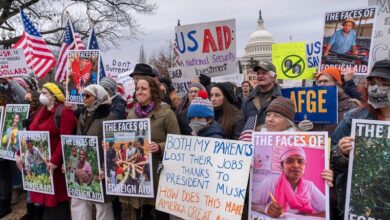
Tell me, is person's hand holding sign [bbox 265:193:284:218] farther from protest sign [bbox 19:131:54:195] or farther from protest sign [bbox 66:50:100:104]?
protest sign [bbox 66:50:100:104]

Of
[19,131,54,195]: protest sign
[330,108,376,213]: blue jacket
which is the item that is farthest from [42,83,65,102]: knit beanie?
[330,108,376,213]: blue jacket

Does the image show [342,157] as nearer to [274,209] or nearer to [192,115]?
[274,209]

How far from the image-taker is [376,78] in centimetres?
284

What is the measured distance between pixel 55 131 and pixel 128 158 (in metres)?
1.49

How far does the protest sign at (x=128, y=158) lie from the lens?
4031mm

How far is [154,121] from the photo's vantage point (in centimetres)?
420

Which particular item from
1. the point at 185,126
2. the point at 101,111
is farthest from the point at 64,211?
the point at 185,126

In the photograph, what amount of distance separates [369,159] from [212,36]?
3269 millimetres

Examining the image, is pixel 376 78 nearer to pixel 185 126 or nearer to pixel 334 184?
pixel 334 184

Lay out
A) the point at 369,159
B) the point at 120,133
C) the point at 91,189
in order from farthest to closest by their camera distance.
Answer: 1. the point at 91,189
2. the point at 120,133
3. the point at 369,159

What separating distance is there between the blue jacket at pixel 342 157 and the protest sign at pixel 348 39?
6.67ft

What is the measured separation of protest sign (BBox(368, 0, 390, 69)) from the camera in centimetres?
478

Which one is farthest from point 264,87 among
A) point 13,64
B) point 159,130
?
point 13,64

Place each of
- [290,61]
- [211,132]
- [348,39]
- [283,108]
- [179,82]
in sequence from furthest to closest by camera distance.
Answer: [290,61], [179,82], [348,39], [211,132], [283,108]
